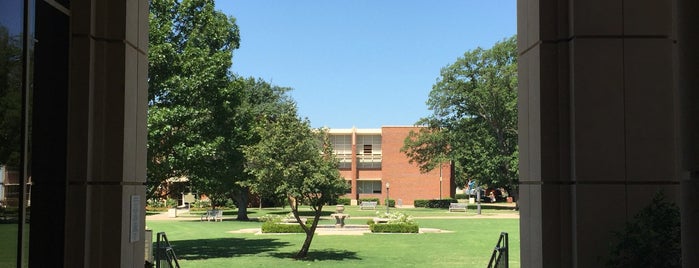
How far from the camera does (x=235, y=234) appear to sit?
114ft

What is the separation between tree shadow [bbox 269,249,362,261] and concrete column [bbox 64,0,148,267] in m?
15.2

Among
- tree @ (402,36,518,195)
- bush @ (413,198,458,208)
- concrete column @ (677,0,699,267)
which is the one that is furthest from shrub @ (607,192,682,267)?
bush @ (413,198,458,208)

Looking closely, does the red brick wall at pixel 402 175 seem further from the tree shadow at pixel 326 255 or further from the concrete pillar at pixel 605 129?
the concrete pillar at pixel 605 129

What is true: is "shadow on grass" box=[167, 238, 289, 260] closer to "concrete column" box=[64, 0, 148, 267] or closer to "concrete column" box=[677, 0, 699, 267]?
"concrete column" box=[64, 0, 148, 267]

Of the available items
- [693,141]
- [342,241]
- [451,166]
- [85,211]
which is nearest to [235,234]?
[342,241]

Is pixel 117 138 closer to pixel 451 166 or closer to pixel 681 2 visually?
pixel 681 2

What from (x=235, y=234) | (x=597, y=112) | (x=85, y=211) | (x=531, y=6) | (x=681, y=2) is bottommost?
(x=235, y=234)

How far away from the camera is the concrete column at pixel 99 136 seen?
24.3 ft

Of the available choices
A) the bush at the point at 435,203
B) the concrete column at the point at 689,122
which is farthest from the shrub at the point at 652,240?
the bush at the point at 435,203

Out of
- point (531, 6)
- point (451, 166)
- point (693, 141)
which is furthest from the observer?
point (451, 166)

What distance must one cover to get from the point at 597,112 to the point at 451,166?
81594mm

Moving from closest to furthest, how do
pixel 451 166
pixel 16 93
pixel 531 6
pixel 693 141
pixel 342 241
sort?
pixel 693 141, pixel 16 93, pixel 531 6, pixel 342 241, pixel 451 166

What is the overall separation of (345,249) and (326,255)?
2010 millimetres

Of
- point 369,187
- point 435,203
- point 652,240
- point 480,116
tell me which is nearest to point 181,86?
point 652,240
